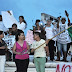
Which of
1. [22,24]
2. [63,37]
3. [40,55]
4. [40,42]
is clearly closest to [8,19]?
[22,24]

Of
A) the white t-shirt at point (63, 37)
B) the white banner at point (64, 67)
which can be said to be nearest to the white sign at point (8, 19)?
the white t-shirt at point (63, 37)

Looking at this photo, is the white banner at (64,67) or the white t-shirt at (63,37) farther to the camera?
the white t-shirt at (63,37)

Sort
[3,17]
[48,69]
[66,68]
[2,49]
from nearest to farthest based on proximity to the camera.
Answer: [2,49] → [66,68] → [48,69] → [3,17]

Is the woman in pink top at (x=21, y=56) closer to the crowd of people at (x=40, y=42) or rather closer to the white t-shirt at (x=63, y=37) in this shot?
the crowd of people at (x=40, y=42)

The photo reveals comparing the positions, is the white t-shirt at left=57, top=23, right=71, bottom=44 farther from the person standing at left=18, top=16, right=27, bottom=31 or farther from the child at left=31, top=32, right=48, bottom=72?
the child at left=31, top=32, right=48, bottom=72

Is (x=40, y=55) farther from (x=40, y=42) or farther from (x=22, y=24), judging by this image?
(x=22, y=24)

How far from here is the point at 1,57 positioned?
6.26 meters

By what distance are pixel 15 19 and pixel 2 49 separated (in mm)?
2411

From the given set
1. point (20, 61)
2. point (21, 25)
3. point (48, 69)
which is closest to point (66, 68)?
point (48, 69)

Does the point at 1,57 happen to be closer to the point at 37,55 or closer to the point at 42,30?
the point at 37,55

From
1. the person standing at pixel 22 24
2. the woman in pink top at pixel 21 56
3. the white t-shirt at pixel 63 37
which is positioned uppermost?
the person standing at pixel 22 24

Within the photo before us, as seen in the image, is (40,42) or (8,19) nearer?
(40,42)

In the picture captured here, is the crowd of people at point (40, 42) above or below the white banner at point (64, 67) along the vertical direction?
above

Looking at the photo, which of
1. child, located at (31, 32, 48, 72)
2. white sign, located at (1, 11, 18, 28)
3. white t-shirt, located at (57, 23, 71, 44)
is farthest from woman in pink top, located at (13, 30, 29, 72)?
white sign, located at (1, 11, 18, 28)
